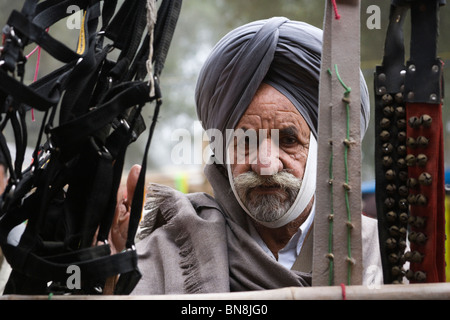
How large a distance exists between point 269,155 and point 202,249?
38cm

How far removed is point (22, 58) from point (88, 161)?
0.96ft

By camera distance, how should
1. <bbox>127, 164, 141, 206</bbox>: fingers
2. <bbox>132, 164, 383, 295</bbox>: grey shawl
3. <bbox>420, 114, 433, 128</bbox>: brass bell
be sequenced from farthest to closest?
<bbox>127, 164, 141, 206</bbox>: fingers < <bbox>132, 164, 383, 295</bbox>: grey shawl < <bbox>420, 114, 433, 128</bbox>: brass bell

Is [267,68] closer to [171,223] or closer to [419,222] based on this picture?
[171,223]

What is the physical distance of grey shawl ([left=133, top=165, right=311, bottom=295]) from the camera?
78.8 inches

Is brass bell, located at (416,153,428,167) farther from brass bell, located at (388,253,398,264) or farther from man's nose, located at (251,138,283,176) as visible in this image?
man's nose, located at (251,138,283,176)

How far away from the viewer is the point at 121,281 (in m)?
1.57

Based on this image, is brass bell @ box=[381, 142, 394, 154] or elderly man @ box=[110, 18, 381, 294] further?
elderly man @ box=[110, 18, 381, 294]

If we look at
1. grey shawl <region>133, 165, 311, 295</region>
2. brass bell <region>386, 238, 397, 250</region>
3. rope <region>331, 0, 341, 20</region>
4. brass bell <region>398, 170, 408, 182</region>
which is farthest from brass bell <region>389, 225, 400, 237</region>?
rope <region>331, 0, 341, 20</region>

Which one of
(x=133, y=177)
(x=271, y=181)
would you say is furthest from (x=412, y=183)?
(x=133, y=177)

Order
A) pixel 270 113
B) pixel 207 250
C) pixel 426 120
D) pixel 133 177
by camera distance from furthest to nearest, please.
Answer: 1. pixel 133 177
2. pixel 270 113
3. pixel 207 250
4. pixel 426 120

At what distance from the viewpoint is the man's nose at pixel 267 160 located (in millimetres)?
2113

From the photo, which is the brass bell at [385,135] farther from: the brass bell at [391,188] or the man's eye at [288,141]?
the man's eye at [288,141]

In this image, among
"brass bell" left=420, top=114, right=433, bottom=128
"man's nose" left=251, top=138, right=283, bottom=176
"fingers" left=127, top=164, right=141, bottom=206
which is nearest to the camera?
"brass bell" left=420, top=114, right=433, bottom=128

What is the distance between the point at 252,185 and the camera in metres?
2.14
